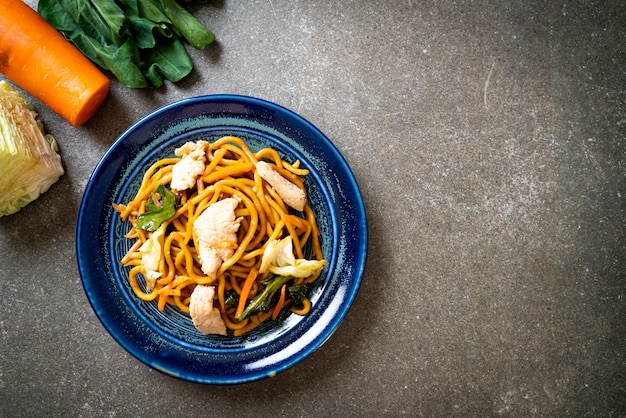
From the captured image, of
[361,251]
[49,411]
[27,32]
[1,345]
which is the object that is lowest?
[49,411]

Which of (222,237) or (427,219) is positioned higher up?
(222,237)

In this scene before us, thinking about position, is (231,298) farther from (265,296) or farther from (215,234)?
(215,234)

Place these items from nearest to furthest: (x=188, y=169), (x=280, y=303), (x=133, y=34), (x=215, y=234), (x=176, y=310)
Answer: (x=215, y=234) → (x=188, y=169) → (x=280, y=303) → (x=176, y=310) → (x=133, y=34)

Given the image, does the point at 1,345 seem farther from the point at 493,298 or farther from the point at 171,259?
the point at 493,298

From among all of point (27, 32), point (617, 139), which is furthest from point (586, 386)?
point (27, 32)

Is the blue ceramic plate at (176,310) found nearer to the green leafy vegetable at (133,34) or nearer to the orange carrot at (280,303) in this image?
the orange carrot at (280,303)

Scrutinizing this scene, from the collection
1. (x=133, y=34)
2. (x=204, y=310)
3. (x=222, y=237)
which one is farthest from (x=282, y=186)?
(x=133, y=34)
